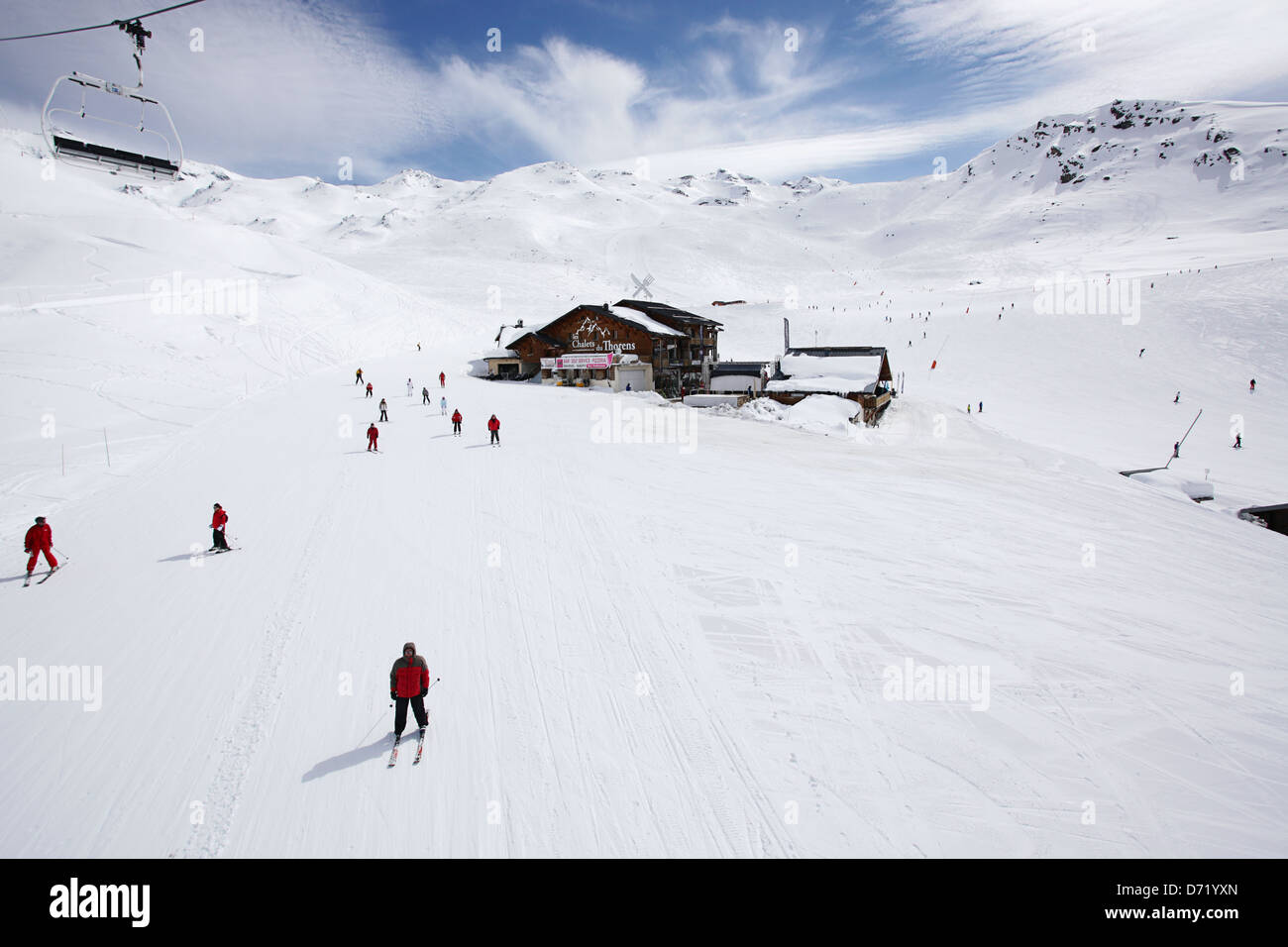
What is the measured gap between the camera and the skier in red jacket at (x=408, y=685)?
6.27 metres

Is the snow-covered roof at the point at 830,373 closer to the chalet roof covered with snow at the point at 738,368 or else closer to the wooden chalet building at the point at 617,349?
the chalet roof covered with snow at the point at 738,368

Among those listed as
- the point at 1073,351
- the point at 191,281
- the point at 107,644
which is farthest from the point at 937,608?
the point at 191,281

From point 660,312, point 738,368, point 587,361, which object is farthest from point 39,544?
point 660,312

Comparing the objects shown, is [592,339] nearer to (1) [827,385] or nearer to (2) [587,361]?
(2) [587,361]

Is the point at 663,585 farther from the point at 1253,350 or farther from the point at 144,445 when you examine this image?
the point at 1253,350

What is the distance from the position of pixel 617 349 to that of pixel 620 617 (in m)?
33.9

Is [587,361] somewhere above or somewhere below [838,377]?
above

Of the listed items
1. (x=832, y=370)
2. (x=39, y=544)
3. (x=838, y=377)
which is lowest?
(x=39, y=544)

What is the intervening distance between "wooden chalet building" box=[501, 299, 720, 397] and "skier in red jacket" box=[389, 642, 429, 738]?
33.5 m

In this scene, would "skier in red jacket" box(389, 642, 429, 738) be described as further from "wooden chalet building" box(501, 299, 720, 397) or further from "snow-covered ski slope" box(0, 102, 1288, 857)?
"wooden chalet building" box(501, 299, 720, 397)

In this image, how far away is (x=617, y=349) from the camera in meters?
41.2

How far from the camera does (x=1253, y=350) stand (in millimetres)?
38656

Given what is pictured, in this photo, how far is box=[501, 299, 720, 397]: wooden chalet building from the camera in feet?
133
